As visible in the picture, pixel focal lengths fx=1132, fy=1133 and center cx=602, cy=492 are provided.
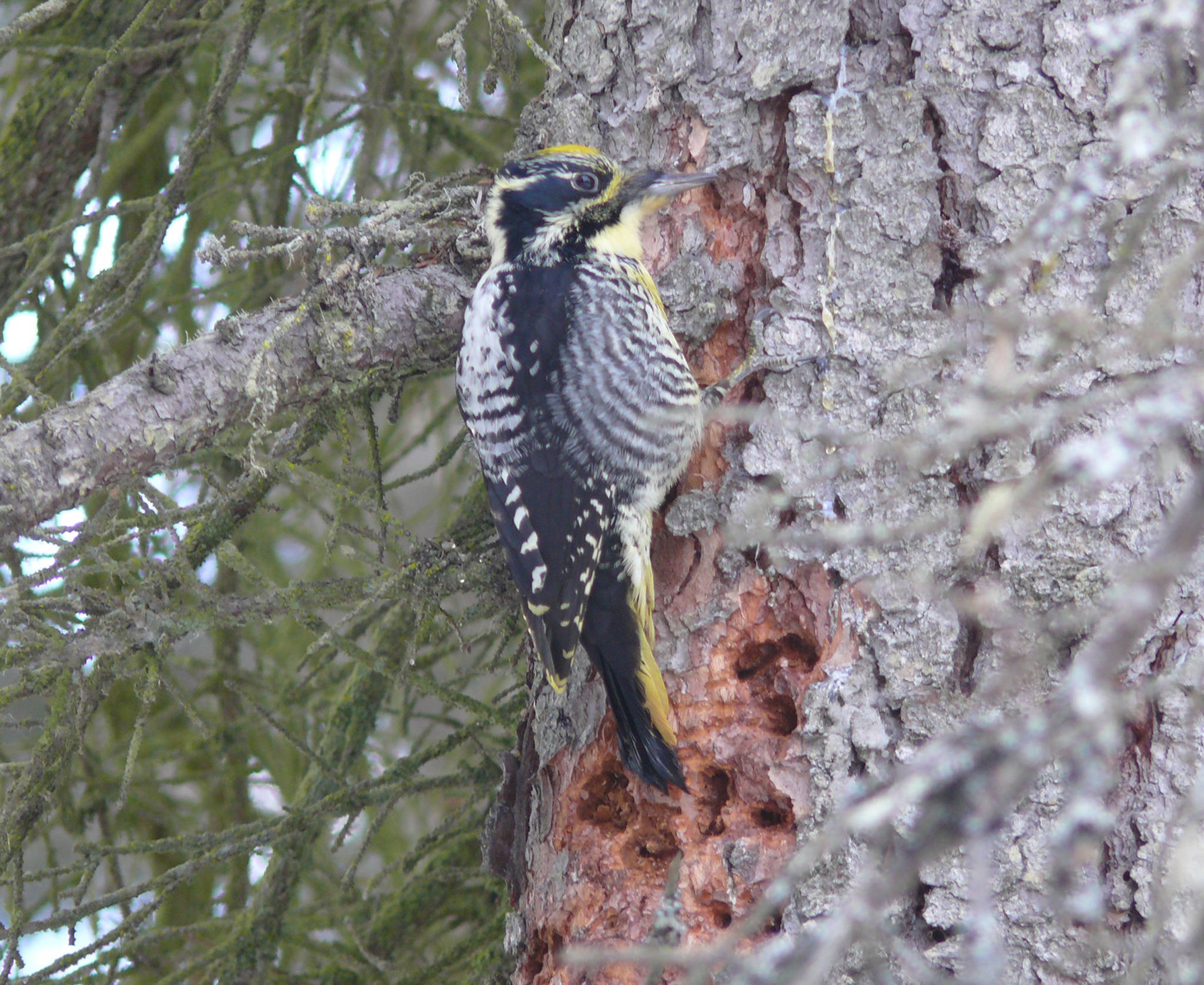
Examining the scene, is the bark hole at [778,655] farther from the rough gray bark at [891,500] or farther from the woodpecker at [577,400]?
the woodpecker at [577,400]

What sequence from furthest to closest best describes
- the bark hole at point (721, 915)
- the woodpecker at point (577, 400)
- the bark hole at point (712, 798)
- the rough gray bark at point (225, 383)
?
the woodpecker at point (577, 400) < the bark hole at point (712, 798) < the bark hole at point (721, 915) < the rough gray bark at point (225, 383)

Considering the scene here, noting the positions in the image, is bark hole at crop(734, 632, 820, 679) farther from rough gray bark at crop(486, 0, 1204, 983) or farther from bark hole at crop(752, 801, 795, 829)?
bark hole at crop(752, 801, 795, 829)

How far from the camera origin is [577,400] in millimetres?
2838

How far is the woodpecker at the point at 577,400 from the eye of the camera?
8.49 feet

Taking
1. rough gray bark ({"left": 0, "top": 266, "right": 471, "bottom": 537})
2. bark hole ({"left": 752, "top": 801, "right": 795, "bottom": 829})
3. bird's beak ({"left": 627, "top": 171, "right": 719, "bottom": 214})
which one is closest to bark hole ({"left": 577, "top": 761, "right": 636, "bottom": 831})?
bark hole ({"left": 752, "top": 801, "right": 795, "bottom": 829})

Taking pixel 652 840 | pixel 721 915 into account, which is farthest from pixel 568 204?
pixel 721 915

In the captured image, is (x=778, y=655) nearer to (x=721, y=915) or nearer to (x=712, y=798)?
(x=712, y=798)

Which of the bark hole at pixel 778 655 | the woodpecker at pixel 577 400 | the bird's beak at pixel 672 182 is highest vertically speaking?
the bird's beak at pixel 672 182

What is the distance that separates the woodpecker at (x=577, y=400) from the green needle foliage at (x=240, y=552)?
173 millimetres

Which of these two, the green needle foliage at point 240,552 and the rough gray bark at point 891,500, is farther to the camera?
the green needle foliage at point 240,552

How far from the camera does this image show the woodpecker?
102 inches

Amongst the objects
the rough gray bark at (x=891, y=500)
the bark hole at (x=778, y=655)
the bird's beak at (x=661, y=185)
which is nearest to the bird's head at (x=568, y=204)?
the bird's beak at (x=661, y=185)

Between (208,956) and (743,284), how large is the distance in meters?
2.10

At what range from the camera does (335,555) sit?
13.2 feet
